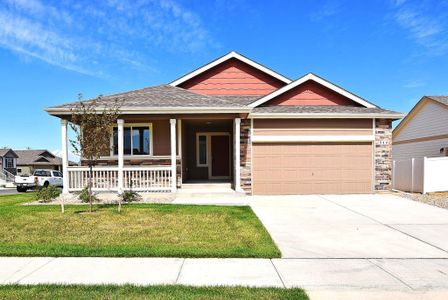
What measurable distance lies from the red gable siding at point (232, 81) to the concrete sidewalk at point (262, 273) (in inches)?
491

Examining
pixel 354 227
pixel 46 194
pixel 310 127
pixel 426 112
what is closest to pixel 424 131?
pixel 426 112

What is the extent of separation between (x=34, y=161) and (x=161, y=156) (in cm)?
5318

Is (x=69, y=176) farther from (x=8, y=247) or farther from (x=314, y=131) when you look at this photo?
(x=314, y=131)

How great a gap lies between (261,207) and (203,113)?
4501 mm

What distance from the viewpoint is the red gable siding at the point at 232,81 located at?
16.6 metres

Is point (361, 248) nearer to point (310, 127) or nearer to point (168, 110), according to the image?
point (310, 127)

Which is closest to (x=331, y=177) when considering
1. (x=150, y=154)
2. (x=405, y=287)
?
(x=150, y=154)

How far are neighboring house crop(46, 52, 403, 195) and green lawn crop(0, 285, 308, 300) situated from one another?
8.51m

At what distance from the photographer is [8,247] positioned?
226 inches

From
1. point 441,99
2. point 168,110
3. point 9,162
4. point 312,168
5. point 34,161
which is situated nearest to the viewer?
point 168,110

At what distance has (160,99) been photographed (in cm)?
1332

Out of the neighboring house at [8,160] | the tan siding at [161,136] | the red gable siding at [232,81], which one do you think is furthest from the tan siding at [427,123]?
the neighboring house at [8,160]

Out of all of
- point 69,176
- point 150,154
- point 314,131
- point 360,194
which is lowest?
point 360,194

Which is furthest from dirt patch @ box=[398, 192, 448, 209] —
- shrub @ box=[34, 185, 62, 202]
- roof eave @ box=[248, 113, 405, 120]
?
shrub @ box=[34, 185, 62, 202]
